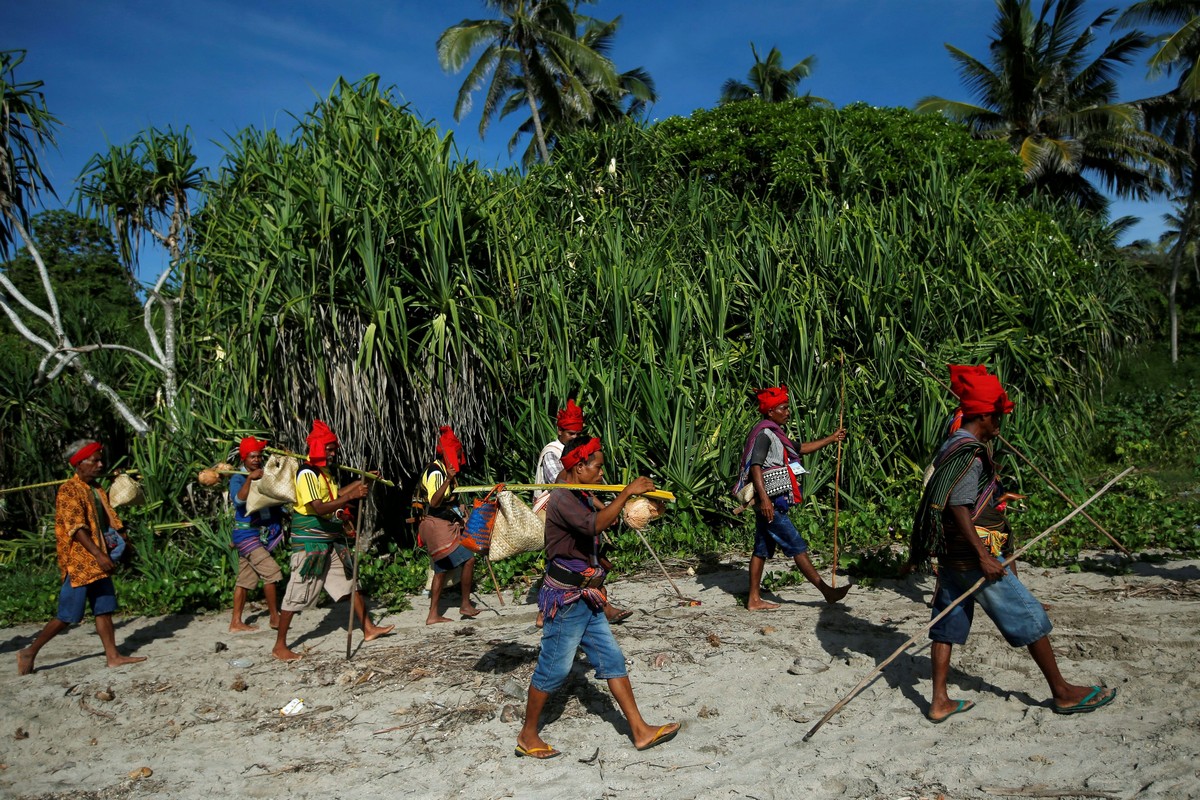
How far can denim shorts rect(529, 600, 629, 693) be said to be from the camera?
4281mm

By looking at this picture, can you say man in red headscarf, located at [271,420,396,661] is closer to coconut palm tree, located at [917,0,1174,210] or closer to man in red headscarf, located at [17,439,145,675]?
man in red headscarf, located at [17,439,145,675]

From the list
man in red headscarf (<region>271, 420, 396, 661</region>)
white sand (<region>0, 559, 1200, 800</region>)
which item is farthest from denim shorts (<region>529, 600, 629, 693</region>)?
man in red headscarf (<region>271, 420, 396, 661</region>)

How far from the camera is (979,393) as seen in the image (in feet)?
14.0

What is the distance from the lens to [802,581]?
7043 millimetres

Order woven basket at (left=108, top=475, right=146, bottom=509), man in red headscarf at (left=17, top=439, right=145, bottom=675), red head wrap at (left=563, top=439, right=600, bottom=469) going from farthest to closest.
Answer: woven basket at (left=108, top=475, right=146, bottom=509) < man in red headscarf at (left=17, top=439, right=145, bottom=675) < red head wrap at (left=563, top=439, right=600, bottom=469)

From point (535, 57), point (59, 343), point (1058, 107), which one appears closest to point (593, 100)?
point (535, 57)

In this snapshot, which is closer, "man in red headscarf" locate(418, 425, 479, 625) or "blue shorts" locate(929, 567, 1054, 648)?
"blue shorts" locate(929, 567, 1054, 648)

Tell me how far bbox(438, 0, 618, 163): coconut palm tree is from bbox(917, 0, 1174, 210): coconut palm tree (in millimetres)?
9962

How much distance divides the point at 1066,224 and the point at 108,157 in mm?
13798

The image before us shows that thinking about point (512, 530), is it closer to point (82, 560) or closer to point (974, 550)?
point (82, 560)

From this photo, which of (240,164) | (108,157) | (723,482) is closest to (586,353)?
(723,482)

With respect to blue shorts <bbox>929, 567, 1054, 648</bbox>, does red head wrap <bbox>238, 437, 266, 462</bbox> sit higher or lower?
higher

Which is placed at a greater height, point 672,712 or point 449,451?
point 449,451

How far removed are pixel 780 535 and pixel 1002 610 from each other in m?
2.13
